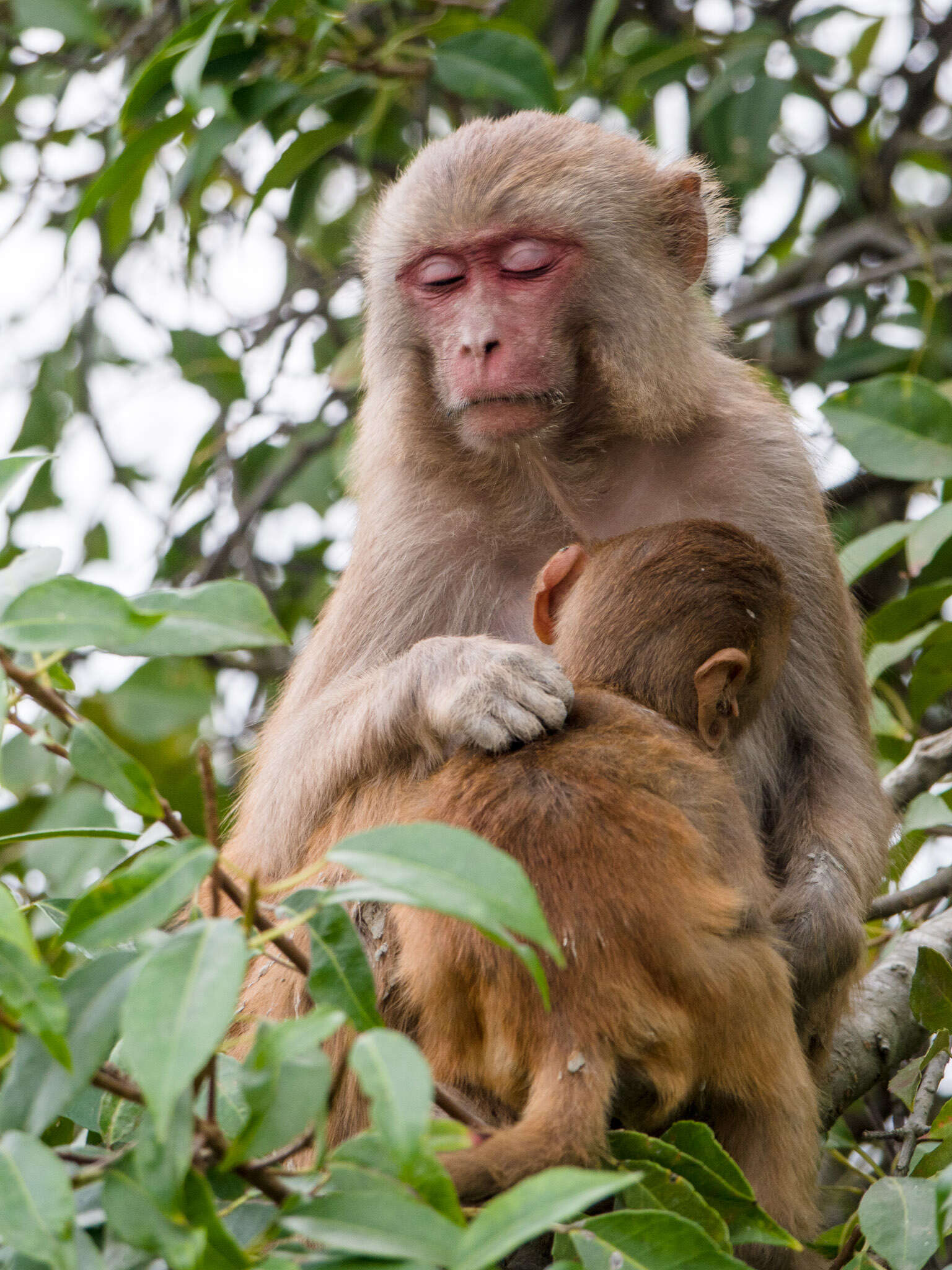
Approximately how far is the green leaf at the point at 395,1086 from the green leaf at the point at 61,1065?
0.34 meters

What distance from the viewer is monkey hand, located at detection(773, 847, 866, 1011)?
363cm

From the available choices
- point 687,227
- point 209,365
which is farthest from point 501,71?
point 209,365

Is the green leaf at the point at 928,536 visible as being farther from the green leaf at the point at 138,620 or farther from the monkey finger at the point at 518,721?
the green leaf at the point at 138,620

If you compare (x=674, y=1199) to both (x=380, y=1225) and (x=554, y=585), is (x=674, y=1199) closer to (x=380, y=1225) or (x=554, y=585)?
(x=380, y=1225)

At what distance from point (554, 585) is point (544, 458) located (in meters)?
0.54

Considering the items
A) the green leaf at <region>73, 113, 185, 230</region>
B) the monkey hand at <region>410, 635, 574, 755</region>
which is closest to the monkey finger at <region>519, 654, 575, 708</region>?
the monkey hand at <region>410, 635, 574, 755</region>

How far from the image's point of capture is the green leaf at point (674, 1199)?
2.36 m

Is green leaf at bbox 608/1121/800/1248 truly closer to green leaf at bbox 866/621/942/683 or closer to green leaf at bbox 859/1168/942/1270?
green leaf at bbox 859/1168/942/1270

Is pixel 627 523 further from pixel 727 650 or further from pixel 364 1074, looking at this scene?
pixel 364 1074

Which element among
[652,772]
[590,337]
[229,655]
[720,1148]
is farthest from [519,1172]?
[229,655]

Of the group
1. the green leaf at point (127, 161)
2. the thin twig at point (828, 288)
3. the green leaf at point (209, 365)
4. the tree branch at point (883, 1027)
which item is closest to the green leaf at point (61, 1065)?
the tree branch at point (883, 1027)

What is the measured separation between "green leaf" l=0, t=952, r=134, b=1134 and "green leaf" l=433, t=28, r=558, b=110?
3.72 meters

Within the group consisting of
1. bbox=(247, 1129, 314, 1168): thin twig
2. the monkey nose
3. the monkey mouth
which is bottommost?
the monkey mouth

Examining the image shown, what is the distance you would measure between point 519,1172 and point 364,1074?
87 centimetres
